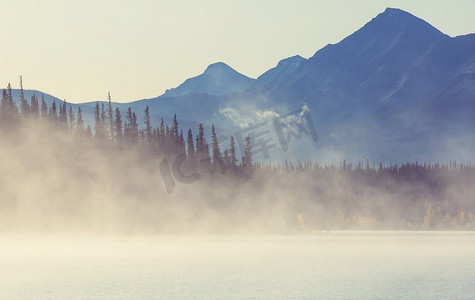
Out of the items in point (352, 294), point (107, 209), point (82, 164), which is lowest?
point (352, 294)

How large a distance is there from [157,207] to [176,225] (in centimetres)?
606

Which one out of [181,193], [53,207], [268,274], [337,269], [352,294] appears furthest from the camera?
[181,193]

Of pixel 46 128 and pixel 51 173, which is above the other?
pixel 46 128

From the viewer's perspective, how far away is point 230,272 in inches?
3622

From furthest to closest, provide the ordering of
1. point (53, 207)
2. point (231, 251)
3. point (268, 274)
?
point (53, 207) < point (231, 251) < point (268, 274)

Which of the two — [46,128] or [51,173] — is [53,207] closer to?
[51,173]

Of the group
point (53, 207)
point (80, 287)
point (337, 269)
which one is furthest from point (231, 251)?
point (53, 207)

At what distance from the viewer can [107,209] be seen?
176 meters

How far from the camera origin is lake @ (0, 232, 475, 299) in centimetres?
7275

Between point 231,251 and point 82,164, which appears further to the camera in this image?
point 82,164

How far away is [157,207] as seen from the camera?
18188 cm

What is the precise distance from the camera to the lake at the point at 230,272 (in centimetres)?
7275

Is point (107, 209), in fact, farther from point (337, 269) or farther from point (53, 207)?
point (337, 269)

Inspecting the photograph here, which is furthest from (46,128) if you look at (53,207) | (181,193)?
(181,193)
